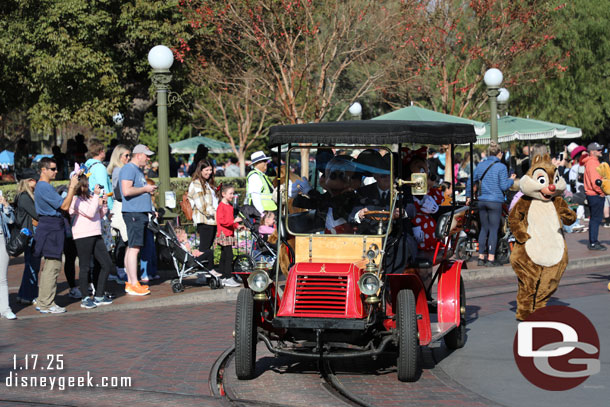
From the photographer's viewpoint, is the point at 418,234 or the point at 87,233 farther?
the point at 87,233

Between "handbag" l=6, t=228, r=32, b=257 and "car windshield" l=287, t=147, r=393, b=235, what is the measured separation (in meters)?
4.22

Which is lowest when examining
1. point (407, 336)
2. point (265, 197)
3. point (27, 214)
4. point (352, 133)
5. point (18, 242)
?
point (407, 336)

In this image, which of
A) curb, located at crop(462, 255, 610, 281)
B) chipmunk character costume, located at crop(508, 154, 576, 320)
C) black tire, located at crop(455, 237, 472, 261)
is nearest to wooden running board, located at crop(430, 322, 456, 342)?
chipmunk character costume, located at crop(508, 154, 576, 320)

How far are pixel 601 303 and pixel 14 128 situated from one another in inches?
2255

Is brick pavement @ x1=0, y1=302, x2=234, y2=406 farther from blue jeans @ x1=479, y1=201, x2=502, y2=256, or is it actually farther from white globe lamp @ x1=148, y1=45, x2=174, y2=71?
blue jeans @ x1=479, y1=201, x2=502, y2=256

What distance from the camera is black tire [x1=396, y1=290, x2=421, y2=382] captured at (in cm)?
733

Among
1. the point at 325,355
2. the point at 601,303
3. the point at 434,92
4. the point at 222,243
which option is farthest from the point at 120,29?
the point at 325,355

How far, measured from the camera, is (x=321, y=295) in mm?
7414

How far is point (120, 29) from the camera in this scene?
28.8 metres

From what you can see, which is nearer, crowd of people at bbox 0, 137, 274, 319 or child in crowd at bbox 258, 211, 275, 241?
crowd of people at bbox 0, 137, 274, 319

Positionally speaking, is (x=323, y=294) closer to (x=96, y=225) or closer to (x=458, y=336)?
(x=458, y=336)

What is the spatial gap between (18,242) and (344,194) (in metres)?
4.79

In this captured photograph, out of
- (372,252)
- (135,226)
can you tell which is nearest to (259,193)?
(135,226)

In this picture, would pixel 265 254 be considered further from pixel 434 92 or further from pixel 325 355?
pixel 434 92
